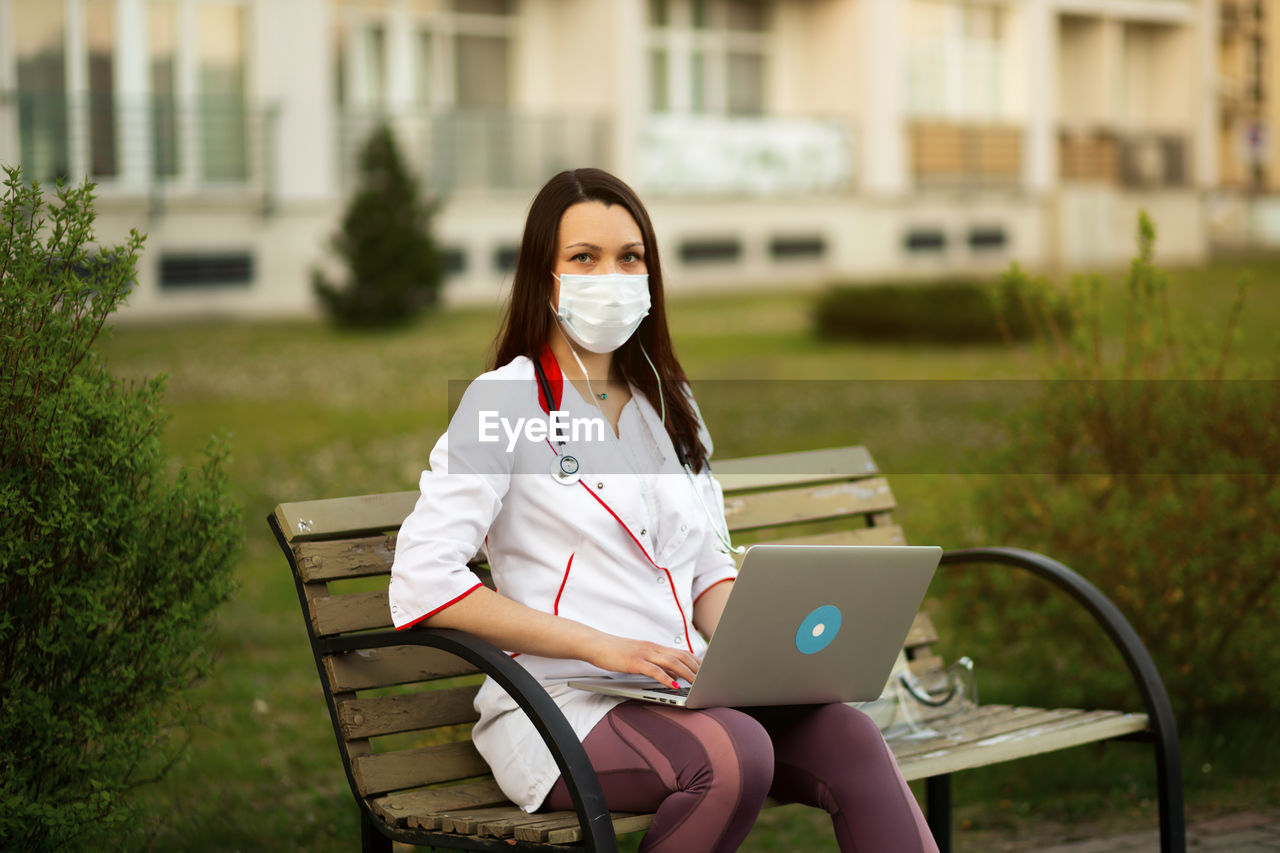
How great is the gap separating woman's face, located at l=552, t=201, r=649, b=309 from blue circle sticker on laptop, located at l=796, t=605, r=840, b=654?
2.96 ft

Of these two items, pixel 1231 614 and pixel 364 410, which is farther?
pixel 364 410

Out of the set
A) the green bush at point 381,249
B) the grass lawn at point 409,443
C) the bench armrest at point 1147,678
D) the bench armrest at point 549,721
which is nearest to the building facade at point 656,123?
the green bush at point 381,249

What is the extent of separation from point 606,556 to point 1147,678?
5.02 ft

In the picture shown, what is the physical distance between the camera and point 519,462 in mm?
3328

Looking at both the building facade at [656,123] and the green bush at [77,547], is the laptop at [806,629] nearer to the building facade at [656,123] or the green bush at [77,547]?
the green bush at [77,547]

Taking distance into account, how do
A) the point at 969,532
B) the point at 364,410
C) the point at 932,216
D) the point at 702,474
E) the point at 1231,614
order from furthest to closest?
the point at 932,216 → the point at 364,410 → the point at 969,532 → the point at 1231,614 → the point at 702,474

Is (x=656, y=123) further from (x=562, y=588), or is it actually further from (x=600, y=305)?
(x=562, y=588)

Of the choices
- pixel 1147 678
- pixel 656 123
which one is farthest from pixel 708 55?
pixel 1147 678

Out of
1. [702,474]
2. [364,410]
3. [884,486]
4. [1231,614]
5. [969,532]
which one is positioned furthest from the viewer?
[364,410]

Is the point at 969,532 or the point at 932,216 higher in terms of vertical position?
the point at 932,216

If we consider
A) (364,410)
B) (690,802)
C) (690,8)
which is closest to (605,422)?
(690,802)

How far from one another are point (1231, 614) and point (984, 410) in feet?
3.92

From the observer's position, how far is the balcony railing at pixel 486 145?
23.6 metres

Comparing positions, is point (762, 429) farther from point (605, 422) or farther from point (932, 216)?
point (932, 216)
